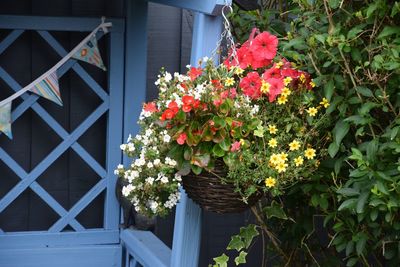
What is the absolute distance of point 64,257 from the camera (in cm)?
357

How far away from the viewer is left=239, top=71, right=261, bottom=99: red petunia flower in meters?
2.35

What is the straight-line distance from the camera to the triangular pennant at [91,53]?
3402 millimetres

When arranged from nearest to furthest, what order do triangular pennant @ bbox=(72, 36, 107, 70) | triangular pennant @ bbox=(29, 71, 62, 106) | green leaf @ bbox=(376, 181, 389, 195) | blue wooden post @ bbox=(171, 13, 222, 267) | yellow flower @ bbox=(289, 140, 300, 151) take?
green leaf @ bbox=(376, 181, 389, 195)
yellow flower @ bbox=(289, 140, 300, 151)
blue wooden post @ bbox=(171, 13, 222, 267)
triangular pennant @ bbox=(29, 71, 62, 106)
triangular pennant @ bbox=(72, 36, 107, 70)

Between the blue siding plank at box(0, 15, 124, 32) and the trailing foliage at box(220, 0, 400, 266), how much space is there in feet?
3.82

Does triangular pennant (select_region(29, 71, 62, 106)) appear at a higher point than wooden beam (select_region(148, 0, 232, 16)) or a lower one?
lower

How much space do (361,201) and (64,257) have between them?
175 cm

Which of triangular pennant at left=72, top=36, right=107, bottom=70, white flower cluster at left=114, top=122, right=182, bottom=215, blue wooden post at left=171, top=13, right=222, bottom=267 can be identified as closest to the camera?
Result: white flower cluster at left=114, top=122, right=182, bottom=215

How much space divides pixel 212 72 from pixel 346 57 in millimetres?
428

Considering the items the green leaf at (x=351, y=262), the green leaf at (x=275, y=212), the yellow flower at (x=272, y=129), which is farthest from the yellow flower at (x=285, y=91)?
the green leaf at (x=351, y=262)

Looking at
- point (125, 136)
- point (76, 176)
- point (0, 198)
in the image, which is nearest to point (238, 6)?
point (125, 136)

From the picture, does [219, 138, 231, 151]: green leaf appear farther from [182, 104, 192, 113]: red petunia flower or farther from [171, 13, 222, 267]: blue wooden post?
[171, 13, 222, 267]: blue wooden post

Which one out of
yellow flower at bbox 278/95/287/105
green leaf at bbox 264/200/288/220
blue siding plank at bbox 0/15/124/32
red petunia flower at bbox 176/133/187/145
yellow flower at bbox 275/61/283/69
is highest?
blue siding plank at bbox 0/15/124/32

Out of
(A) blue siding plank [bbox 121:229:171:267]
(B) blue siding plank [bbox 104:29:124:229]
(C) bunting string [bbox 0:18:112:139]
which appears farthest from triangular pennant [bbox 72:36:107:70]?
(A) blue siding plank [bbox 121:229:171:267]

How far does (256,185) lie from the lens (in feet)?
7.55
